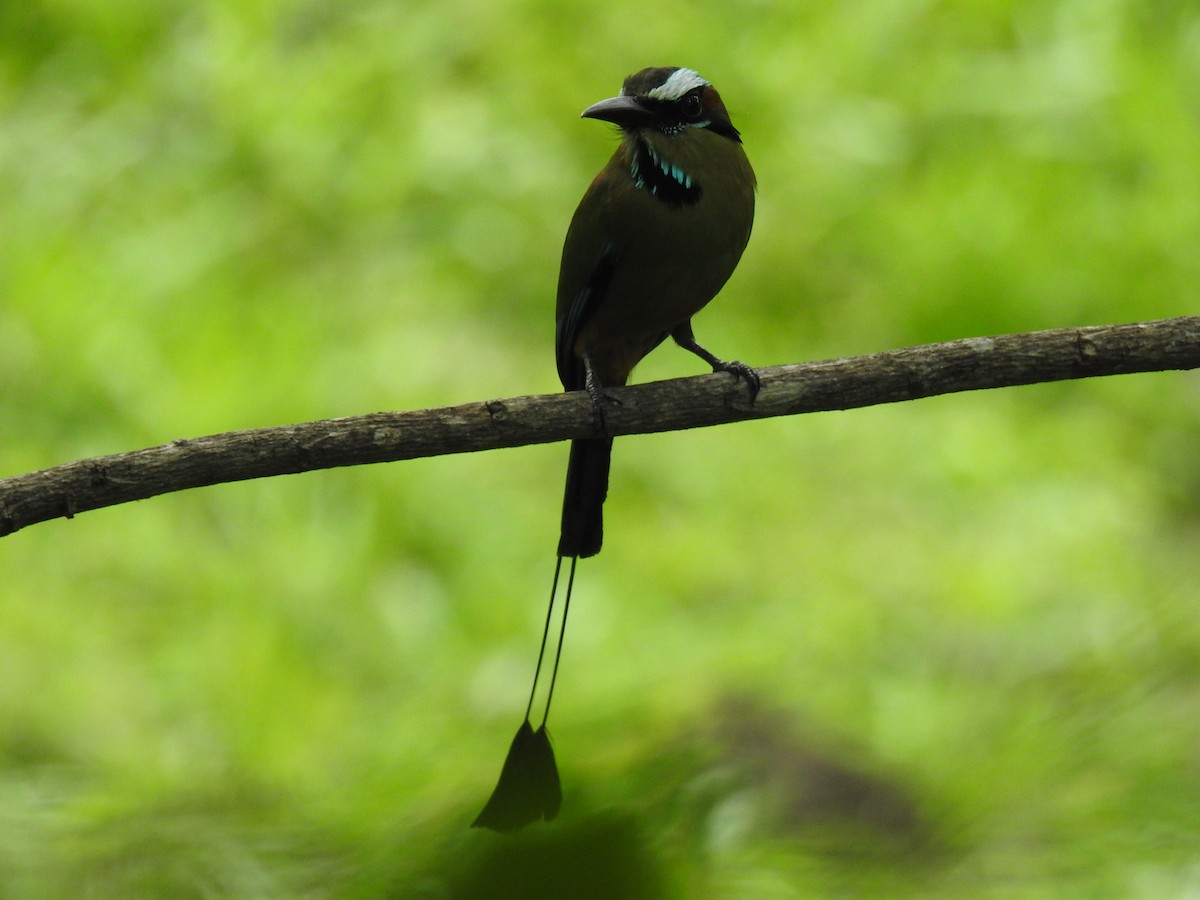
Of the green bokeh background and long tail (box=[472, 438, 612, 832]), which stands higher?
the green bokeh background

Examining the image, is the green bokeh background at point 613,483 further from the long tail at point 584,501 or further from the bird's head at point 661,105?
the bird's head at point 661,105

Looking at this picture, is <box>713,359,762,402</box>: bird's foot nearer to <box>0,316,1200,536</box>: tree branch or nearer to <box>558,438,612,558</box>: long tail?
<box>0,316,1200,536</box>: tree branch

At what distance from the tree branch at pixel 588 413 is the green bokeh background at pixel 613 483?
0.93 m

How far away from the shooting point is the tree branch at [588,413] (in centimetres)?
177

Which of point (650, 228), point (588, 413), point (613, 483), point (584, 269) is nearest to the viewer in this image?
point (588, 413)

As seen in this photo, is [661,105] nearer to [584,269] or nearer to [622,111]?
[622,111]

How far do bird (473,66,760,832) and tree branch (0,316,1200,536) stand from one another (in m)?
0.11

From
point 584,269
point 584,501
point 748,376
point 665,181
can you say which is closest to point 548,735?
point 584,501

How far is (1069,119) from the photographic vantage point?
4484 millimetres

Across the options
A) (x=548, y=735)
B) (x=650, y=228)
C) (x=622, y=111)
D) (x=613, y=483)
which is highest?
(x=613, y=483)

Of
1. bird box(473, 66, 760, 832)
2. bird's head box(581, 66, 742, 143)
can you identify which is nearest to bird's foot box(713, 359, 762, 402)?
bird box(473, 66, 760, 832)

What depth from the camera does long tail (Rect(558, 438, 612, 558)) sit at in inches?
86.3

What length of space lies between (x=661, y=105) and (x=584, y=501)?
0.69 meters

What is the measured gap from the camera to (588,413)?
1.99 m
